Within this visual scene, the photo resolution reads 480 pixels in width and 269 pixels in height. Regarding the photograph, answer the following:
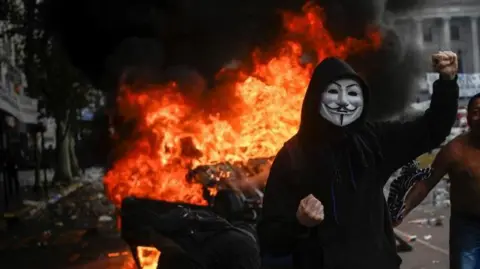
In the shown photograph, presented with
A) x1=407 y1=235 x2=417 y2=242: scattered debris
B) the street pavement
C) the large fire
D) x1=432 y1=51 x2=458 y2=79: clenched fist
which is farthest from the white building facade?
x1=432 y1=51 x2=458 y2=79: clenched fist

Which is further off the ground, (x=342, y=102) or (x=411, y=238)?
(x=342, y=102)

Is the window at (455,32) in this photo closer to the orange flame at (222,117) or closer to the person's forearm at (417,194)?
the orange flame at (222,117)

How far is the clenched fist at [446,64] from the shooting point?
2.99 meters

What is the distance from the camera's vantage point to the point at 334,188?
2742 millimetres

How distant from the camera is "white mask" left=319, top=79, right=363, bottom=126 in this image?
286cm

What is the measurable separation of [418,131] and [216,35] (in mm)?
5478

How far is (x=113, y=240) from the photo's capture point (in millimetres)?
10672

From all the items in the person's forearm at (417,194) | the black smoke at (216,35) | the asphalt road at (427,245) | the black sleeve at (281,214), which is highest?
the black smoke at (216,35)

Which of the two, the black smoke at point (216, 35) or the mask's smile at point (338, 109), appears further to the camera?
the black smoke at point (216, 35)

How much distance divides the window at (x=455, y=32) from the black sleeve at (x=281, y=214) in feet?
97.0

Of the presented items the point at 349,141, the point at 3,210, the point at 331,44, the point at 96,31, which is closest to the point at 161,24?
the point at 96,31

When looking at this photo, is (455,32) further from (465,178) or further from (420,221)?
(465,178)

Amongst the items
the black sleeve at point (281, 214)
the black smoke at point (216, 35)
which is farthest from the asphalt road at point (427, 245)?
the black sleeve at point (281, 214)

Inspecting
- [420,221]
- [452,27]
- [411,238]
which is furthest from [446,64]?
[452,27]
